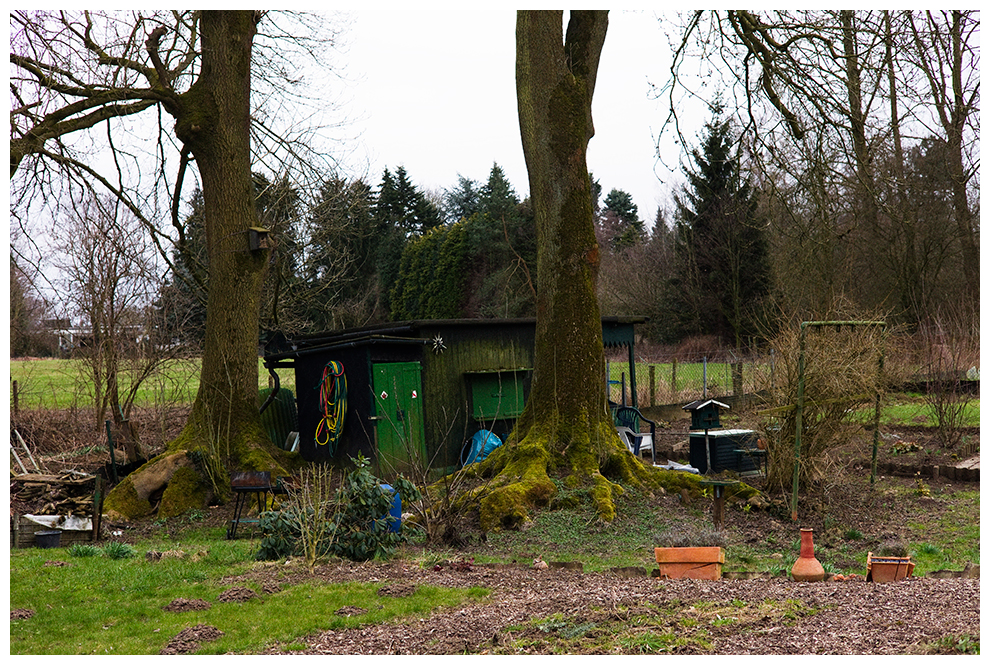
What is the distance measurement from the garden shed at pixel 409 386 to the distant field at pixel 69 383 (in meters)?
2.05

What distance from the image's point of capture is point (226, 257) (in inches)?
487

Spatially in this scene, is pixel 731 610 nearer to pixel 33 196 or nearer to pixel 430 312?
pixel 33 196

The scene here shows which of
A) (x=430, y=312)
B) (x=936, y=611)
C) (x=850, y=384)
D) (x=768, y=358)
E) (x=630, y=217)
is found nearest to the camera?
(x=936, y=611)

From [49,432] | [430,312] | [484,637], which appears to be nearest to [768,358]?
[484,637]

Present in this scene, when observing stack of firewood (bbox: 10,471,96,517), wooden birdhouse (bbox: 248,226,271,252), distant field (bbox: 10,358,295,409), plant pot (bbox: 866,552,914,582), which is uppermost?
wooden birdhouse (bbox: 248,226,271,252)

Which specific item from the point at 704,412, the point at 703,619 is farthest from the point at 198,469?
the point at 703,619

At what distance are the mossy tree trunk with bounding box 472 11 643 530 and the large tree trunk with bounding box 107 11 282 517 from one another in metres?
4.52

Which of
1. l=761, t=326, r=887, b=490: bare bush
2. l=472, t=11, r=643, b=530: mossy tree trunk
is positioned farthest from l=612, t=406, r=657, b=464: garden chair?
l=761, t=326, r=887, b=490: bare bush

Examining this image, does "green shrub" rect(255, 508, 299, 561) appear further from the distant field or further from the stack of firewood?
the distant field

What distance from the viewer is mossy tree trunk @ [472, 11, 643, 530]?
9.76 m

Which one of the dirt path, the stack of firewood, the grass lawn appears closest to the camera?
the dirt path

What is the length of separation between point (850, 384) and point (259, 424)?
8.53 meters

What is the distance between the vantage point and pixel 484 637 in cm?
466

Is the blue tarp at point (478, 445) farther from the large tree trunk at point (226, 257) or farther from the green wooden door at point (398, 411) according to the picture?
the large tree trunk at point (226, 257)
